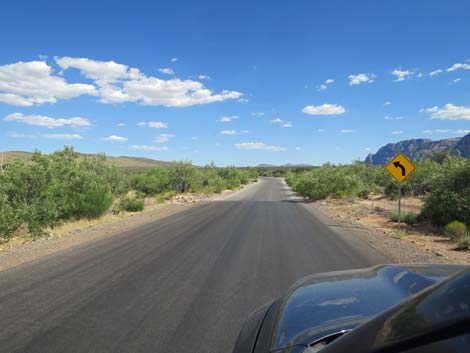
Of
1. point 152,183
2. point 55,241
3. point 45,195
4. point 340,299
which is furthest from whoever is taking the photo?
point 152,183

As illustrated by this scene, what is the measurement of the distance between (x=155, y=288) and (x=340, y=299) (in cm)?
470

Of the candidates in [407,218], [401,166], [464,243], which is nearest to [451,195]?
[401,166]

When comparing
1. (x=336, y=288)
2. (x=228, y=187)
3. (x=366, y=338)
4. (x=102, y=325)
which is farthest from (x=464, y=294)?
(x=228, y=187)

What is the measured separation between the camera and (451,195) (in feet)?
49.6

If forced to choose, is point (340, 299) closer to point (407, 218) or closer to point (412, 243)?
point (412, 243)

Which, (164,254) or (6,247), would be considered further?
(6,247)

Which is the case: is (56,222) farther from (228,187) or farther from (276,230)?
(228,187)

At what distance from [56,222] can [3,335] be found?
1310 centimetres

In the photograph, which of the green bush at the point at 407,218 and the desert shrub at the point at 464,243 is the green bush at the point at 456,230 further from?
the green bush at the point at 407,218

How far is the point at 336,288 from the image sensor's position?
2896 millimetres

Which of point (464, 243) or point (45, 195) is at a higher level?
point (45, 195)

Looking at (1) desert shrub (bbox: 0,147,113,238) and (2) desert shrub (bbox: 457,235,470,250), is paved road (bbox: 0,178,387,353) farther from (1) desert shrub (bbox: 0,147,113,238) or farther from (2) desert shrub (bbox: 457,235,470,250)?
Answer: (1) desert shrub (bbox: 0,147,113,238)

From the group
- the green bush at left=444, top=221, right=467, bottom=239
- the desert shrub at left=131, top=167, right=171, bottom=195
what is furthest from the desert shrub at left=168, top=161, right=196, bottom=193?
the green bush at left=444, top=221, right=467, bottom=239

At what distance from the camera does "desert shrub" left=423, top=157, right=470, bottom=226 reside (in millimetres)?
14883
